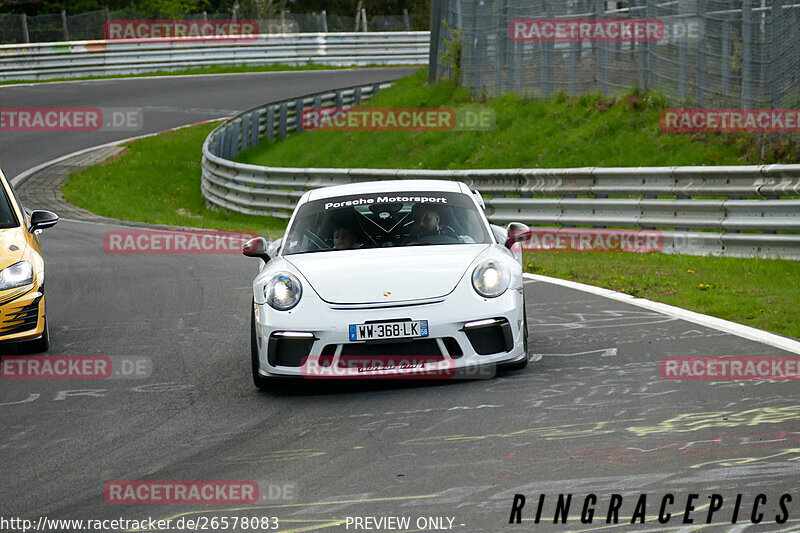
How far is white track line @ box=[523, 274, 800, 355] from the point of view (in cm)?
838

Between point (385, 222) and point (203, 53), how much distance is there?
3655 cm

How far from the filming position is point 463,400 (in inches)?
280

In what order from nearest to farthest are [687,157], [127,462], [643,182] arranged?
[127,462], [643,182], [687,157]

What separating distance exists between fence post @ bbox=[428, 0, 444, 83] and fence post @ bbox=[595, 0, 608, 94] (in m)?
6.93

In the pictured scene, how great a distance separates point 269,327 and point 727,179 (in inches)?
301

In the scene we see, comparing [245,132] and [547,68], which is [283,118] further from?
[547,68]

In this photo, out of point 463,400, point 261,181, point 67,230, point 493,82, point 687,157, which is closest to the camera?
point 463,400

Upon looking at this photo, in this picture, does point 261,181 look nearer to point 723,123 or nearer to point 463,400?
point 723,123

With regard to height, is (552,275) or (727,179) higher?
(727,179)

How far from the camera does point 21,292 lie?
9055 millimetres

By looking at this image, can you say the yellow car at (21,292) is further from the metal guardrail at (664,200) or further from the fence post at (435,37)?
the fence post at (435,37)

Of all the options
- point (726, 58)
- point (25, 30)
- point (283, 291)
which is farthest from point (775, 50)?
point (25, 30)

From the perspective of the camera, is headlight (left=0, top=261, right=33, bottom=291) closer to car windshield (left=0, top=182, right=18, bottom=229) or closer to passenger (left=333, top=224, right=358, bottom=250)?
car windshield (left=0, top=182, right=18, bottom=229)

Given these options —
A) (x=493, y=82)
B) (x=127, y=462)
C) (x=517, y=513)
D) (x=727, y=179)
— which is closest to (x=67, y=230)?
(x=493, y=82)
